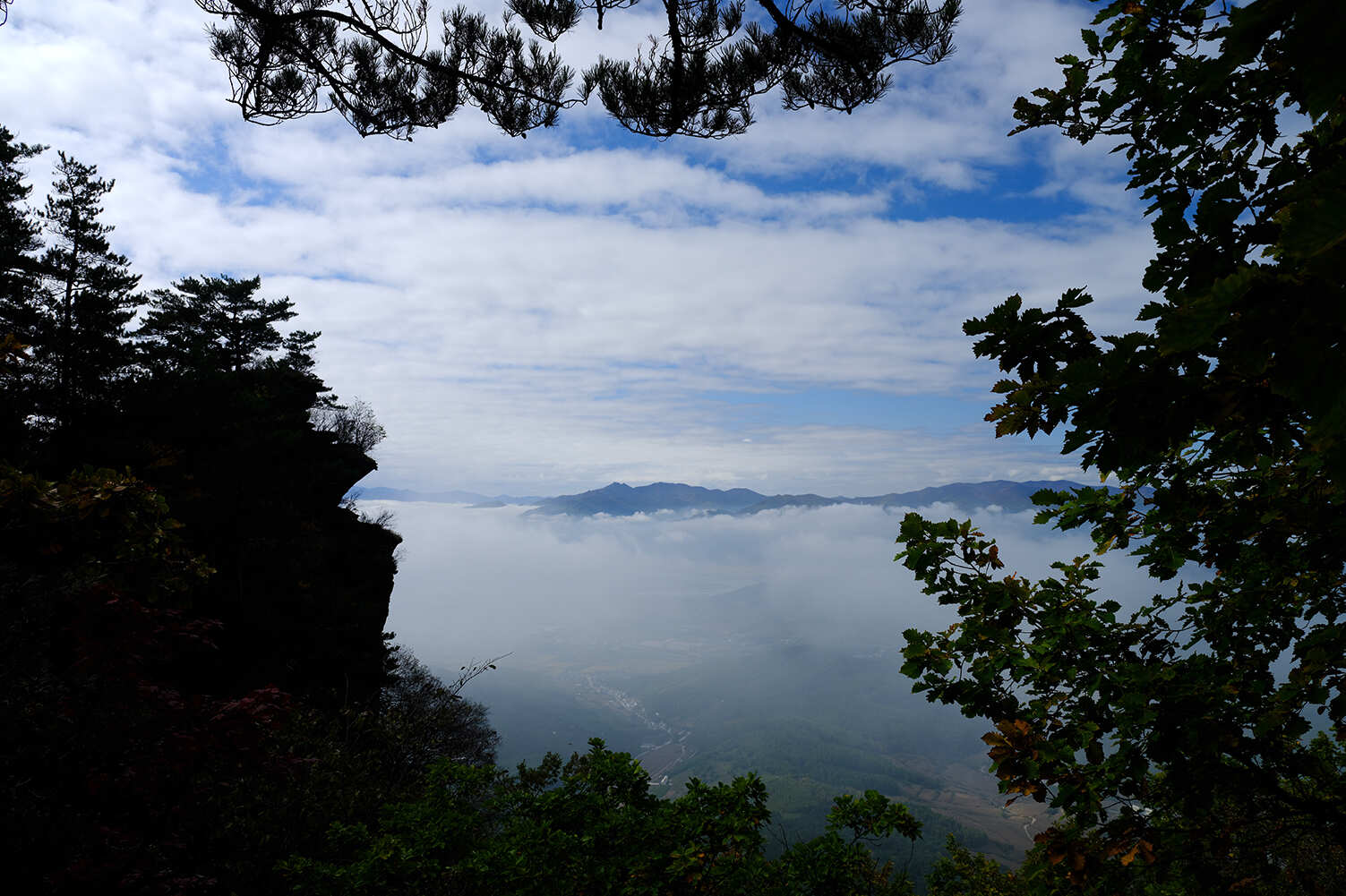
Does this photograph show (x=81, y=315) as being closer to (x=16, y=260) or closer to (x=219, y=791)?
(x=16, y=260)

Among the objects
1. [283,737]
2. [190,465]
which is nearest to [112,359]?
[190,465]

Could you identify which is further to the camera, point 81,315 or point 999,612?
point 81,315

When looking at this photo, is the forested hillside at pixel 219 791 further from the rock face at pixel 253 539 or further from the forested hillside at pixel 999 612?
the rock face at pixel 253 539

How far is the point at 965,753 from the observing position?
200m

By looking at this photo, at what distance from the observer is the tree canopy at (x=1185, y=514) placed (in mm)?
1229

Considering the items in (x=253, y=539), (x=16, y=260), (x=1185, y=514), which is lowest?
(x=253, y=539)

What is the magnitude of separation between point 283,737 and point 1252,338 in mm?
10449

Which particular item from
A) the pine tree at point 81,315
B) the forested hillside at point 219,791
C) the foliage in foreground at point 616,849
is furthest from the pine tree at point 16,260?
the foliage in foreground at point 616,849

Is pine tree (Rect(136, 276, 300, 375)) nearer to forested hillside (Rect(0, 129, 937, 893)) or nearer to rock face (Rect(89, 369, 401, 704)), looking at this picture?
rock face (Rect(89, 369, 401, 704))

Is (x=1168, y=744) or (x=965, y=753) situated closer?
(x=1168, y=744)

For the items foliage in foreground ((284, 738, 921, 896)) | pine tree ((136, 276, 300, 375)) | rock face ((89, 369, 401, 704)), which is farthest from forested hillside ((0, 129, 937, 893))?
pine tree ((136, 276, 300, 375))

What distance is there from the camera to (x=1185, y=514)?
3271 mm

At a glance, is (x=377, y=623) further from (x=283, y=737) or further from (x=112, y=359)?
(x=283, y=737)

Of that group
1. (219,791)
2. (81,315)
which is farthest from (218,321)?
(219,791)
